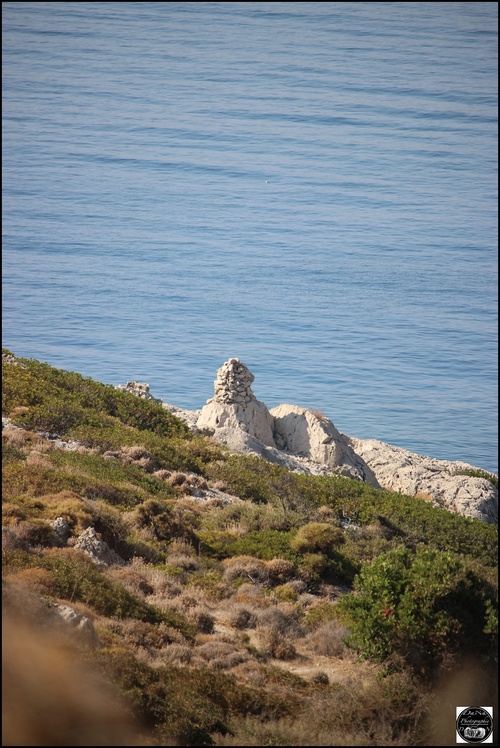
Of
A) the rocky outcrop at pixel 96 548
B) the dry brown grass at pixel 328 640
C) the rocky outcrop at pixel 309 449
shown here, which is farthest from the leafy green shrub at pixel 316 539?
the rocky outcrop at pixel 309 449

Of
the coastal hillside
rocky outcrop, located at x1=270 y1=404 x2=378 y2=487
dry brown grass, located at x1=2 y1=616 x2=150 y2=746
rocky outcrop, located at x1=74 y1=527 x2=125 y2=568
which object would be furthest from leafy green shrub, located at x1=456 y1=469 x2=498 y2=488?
dry brown grass, located at x1=2 y1=616 x2=150 y2=746

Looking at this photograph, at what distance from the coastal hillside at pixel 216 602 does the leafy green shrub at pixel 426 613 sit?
3cm

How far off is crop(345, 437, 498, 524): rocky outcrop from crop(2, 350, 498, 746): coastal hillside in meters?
4.96

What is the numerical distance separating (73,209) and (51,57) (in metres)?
81.1

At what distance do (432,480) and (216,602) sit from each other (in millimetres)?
15467

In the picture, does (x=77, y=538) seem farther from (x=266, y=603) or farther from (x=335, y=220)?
(x=335, y=220)

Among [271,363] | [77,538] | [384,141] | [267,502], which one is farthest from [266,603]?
[384,141]

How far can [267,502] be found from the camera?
22.4 metres

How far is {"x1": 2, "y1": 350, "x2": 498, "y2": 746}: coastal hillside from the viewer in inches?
418

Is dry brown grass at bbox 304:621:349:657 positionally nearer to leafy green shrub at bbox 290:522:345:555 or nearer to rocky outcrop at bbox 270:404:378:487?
leafy green shrub at bbox 290:522:345:555

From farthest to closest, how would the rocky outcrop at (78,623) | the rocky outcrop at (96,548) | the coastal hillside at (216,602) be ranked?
the rocky outcrop at (96,548)
the rocky outcrop at (78,623)
the coastal hillside at (216,602)

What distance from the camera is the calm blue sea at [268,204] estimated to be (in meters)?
50.1

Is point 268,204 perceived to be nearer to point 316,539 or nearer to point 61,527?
point 316,539

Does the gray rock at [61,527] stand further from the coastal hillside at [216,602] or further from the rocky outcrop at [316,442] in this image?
the rocky outcrop at [316,442]
